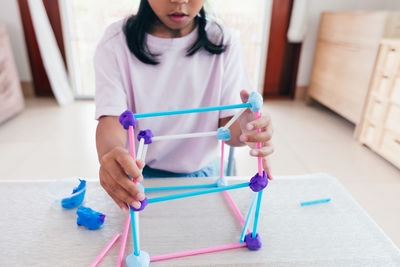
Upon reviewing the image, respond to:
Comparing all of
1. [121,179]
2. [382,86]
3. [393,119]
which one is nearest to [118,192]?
[121,179]

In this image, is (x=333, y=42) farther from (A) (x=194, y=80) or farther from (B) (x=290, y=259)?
(B) (x=290, y=259)

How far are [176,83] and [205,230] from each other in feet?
1.32

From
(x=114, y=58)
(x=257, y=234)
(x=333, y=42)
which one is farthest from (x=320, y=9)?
(x=257, y=234)

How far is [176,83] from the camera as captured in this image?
0.77 m

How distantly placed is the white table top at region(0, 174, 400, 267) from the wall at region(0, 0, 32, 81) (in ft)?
8.33

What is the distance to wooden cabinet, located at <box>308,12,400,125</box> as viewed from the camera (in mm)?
1924

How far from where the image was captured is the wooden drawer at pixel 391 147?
5.55ft

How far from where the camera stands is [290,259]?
1.49 feet

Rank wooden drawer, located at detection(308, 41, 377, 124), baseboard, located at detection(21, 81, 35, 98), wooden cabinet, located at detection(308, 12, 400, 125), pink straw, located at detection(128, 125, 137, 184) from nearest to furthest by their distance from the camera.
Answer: pink straw, located at detection(128, 125, 137, 184)
wooden cabinet, located at detection(308, 12, 400, 125)
wooden drawer, located at detection(308, 41, 377, 124)
baseboard, located at detection(21, 81, 35, 98)

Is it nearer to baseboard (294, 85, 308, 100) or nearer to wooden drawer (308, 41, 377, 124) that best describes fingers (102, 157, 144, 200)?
wooden drawer (308, 41, 377, 124)

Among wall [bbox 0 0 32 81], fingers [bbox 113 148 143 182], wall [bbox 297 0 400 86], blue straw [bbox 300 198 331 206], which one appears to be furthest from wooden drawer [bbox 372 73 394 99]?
wall [bbox 0 0 32 81]

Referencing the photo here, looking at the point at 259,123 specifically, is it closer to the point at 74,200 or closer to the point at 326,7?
the point at 74,200

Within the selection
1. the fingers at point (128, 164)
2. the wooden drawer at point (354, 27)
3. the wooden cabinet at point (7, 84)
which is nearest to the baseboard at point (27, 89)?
the wooden cabinet at point (7, 84)

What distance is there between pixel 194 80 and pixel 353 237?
0.50 metres
